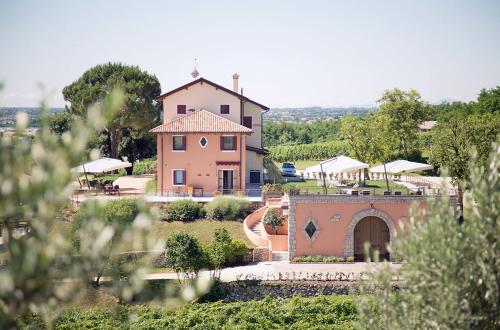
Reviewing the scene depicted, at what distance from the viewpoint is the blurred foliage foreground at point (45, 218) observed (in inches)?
226

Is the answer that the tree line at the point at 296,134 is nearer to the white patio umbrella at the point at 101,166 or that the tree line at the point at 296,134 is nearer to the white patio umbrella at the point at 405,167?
the white patio umbrella at the point at 101,166

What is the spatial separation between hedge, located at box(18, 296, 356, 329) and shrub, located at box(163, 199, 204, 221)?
9.00 metres

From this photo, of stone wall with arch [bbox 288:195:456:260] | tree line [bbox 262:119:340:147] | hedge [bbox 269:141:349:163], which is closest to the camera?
stone wall with arch [bbox 288:195:456:260]

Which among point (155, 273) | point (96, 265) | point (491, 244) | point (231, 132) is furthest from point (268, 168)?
point (96, 265)

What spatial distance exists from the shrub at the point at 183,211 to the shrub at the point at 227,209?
50 centimetres

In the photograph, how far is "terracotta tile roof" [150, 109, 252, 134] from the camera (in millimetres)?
37875

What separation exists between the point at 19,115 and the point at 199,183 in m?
32.5

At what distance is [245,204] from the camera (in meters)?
34.0

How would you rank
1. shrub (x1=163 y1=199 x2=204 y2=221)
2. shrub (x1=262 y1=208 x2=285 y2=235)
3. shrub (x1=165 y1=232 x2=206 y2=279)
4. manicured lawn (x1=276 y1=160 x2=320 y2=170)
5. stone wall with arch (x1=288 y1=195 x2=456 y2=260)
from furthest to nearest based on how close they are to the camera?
1. manicured lawn (x1=276 y1=160 x2=320 y2=170)
2. shrub (x1=163 y1=199 x2=204 y2=221)
3. shrub (x1=262 y1=208 x2=285 y2=235)
4. stone wall with arch (x1=288 y1=195 x2=456 y2=260)
5. shrub (x1=165 y1=232 x2=206 y2=279)

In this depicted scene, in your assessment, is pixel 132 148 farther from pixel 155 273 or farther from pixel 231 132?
pixel 155 273

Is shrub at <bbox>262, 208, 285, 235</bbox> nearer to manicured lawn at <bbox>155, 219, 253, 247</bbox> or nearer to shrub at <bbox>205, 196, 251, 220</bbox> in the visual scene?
manicured lawn at <bbox>155, 219, 253, 247</bbox>

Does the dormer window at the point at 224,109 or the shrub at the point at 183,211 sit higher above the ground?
the dormer window at the point at 224,109

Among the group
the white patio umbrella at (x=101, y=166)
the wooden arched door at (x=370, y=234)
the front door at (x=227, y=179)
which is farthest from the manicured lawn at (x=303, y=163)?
the wooden arched door at (x=370, y=234)

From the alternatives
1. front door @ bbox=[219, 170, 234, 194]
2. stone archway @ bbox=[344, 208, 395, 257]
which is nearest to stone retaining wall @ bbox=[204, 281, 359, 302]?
stone archway @ bbox=[344, 208, 395, 257]
